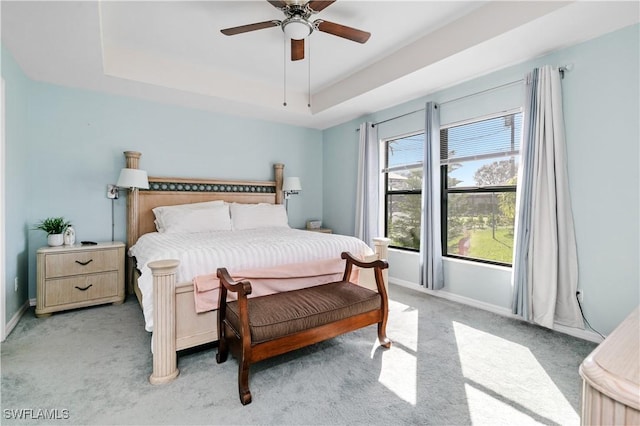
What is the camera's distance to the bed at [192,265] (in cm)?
189

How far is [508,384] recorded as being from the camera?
6.21 ft

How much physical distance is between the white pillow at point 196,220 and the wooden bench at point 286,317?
1.72 meters

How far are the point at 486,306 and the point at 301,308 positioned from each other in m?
2.30

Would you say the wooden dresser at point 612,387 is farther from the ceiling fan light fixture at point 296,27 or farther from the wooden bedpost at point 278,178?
the wooden bedpost at point 278,178

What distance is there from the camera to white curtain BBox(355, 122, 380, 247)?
14.3 ft

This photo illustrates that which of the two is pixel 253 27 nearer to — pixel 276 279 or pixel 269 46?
pixel 269 46

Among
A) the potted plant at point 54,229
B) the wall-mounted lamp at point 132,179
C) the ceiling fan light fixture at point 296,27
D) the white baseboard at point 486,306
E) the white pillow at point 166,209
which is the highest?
the ceiling fan light fixture at point 296,27

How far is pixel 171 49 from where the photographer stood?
3199 mm

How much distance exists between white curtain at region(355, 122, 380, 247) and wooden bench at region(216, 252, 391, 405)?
2.00m

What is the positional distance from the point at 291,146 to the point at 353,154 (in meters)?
1.08

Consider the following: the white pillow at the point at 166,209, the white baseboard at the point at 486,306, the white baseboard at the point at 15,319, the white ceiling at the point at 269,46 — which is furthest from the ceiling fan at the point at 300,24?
the white baseboard at the point at 15,319

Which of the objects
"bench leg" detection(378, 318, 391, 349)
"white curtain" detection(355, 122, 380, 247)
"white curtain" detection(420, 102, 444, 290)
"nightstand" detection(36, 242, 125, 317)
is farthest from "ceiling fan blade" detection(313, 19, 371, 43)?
"nightstand" detection(36, 242, 125, 317)

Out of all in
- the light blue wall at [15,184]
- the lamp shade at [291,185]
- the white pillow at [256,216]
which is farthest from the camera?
the lamp shade at [291,185]

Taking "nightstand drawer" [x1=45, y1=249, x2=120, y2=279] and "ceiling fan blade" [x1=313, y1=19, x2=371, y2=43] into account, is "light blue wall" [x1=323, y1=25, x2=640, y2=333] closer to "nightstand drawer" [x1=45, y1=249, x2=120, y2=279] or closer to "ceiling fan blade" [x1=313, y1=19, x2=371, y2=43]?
"ceiling fan blade" [x1=313, y1=19, x2=371, y2=43]
